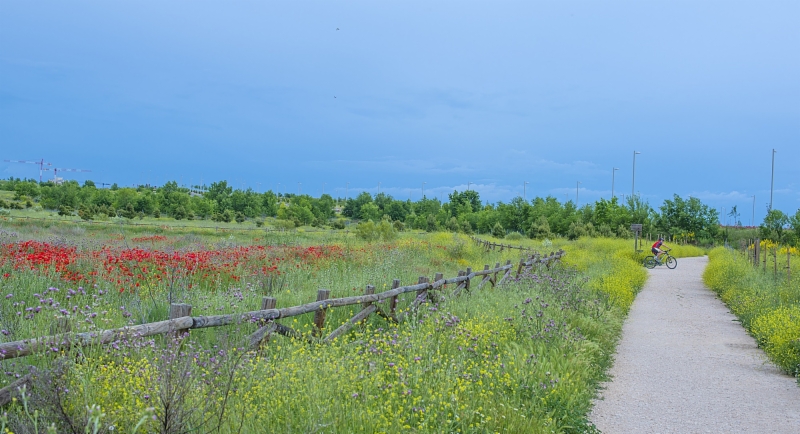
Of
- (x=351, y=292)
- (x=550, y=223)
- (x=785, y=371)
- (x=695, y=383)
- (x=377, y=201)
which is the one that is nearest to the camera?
(x=695, y=383)

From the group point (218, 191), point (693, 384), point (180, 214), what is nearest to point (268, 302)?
point (693, 384)

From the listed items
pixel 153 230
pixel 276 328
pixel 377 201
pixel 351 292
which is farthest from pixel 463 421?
pixel 377 201

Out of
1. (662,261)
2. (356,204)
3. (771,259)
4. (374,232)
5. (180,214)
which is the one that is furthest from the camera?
(356,204)

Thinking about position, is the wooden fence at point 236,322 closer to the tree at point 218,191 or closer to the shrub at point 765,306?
the shrub at point 765,306

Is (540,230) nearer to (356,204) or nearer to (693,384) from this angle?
(693,384)

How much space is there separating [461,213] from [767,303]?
74.6 metres

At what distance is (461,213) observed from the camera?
285 feet

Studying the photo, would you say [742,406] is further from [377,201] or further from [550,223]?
[377,201]

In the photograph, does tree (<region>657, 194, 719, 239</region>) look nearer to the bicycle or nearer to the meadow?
the bicycle

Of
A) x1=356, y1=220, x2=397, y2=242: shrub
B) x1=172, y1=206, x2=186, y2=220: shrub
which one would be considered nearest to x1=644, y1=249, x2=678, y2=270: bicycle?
x1=356, y1=220, x2=397, y2=242: shrub

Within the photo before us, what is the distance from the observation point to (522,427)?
514cm

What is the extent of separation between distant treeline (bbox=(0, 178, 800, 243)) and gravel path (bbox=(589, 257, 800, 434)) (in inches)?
1260

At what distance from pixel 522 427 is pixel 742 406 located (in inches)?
131

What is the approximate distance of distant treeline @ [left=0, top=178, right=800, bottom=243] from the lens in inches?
2302
